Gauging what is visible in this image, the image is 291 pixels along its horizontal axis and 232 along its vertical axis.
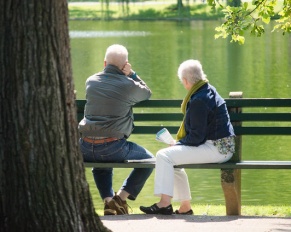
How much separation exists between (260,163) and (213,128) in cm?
46

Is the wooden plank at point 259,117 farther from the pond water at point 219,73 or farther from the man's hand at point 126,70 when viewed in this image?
the pond water at point 219,73

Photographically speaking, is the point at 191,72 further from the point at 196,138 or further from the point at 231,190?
the point at 231,190

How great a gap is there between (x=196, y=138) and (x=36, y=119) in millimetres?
2508

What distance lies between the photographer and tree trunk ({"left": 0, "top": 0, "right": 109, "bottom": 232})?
17.9ft

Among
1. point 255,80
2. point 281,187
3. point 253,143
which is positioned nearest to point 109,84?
point 281,187

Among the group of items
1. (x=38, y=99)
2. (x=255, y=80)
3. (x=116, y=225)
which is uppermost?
(x=38, y=99)

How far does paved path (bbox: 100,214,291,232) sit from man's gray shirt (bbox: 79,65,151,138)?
2.60 ft

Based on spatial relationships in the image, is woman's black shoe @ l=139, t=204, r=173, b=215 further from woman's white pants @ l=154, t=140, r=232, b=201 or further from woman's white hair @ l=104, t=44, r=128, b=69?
woman's white hair @ l=104, t=44, r=128, b=69

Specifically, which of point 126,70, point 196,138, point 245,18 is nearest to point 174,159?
point 196,138

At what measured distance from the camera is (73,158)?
18.6 ft

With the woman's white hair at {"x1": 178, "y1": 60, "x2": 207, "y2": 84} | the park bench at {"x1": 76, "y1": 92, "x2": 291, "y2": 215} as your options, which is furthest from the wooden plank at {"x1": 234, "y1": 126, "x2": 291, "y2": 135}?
the woman's white hair at {"x1": 178, "y1": 60, "x2": 207, "y2": 84}

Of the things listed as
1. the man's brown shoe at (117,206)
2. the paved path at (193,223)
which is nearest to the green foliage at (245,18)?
the man's brown shoe at (117,206)

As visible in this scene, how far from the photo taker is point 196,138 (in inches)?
308

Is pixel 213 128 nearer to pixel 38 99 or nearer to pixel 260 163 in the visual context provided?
pixel 260 163
